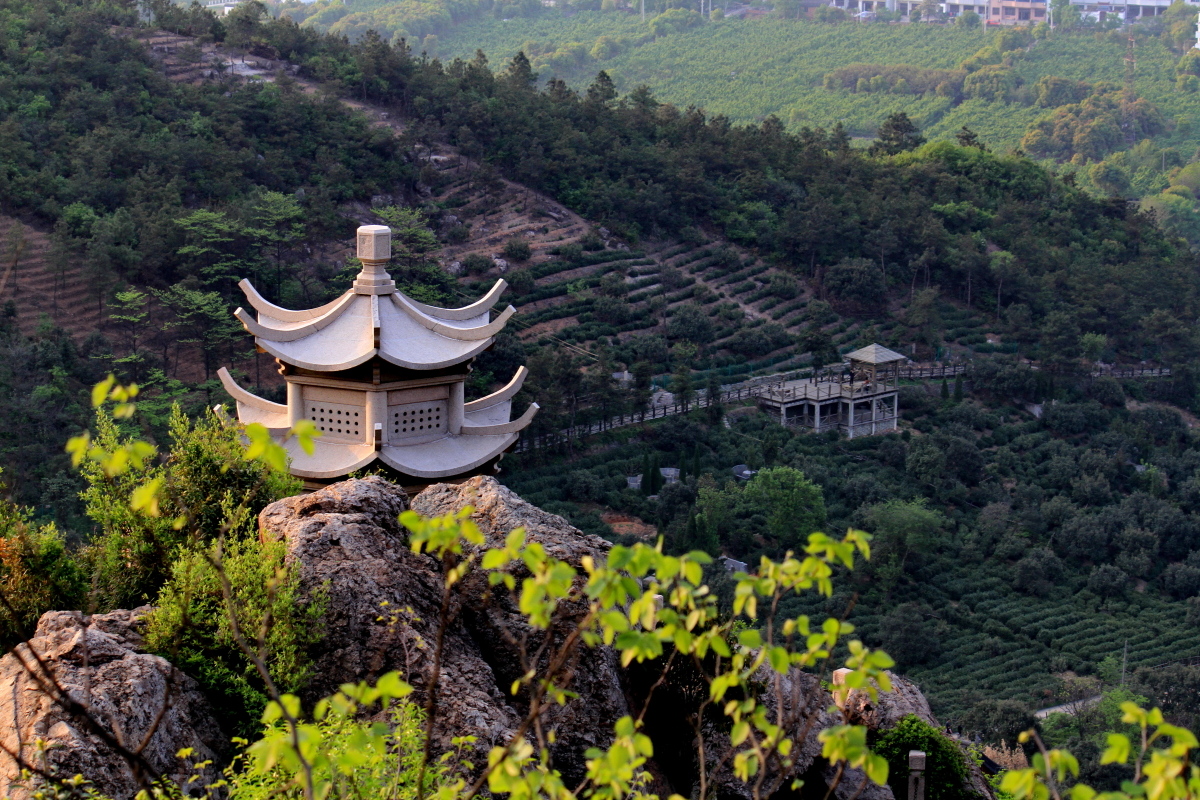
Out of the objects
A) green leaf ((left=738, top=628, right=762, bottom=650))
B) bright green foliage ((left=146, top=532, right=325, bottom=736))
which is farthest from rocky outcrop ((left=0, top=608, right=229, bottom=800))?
green leaf ((left=738, top=628, right=762, bottom=650))

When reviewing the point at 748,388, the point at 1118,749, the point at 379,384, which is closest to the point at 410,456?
the point at 379,384

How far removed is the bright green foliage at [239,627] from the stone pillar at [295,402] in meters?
3.29

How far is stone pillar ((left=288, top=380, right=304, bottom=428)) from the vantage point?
36.3 feet

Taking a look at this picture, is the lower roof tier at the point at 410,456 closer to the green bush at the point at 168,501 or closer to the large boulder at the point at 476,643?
the green bush at the point at 168,501

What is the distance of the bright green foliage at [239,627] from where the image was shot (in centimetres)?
734

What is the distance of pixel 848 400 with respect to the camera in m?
34.2

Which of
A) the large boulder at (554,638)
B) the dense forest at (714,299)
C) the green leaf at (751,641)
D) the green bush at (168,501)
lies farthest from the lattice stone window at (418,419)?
the dense forest at (714,299)

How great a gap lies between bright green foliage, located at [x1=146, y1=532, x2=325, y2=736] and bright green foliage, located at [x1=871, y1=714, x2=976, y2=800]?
14.2 feet

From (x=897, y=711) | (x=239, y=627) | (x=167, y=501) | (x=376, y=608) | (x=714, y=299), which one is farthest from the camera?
(x=714, y=299)

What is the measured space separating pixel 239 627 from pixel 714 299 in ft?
105

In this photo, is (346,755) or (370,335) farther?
(370,335)

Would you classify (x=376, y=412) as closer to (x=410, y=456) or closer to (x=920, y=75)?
(x=410, y=456)

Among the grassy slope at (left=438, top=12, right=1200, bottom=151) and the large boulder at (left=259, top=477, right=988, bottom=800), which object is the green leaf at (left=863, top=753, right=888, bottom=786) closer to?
the large boulder at (left=259, top=477, right=988, bottom=800)

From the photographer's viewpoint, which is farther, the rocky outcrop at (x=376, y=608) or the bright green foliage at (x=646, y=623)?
the rocky outcrop at (x=376, y=608)
